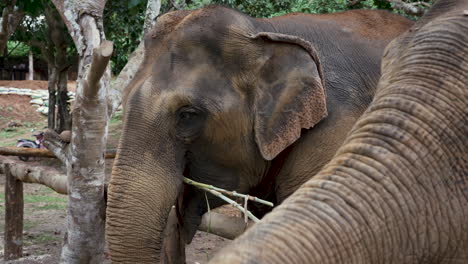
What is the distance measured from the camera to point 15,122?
21.8 meters

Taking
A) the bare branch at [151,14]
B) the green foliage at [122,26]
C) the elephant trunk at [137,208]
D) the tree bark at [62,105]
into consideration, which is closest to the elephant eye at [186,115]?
the elephant trunk at [137,208]

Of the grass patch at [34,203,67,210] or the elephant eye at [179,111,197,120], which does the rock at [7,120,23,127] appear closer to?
the grass patch at [34,203,67,210]

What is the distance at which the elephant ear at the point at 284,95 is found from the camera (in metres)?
4.05

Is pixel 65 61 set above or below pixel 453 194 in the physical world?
below

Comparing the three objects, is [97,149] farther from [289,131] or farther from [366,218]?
[366,218]

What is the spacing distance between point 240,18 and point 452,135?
9.03ft

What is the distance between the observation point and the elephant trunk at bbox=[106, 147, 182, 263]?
383 centimetres

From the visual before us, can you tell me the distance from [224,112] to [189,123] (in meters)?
0.20

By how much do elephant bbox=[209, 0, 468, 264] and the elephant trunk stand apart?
91.1 inches

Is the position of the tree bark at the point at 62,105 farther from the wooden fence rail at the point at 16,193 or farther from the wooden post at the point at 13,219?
the wooden post at the point at 13,219

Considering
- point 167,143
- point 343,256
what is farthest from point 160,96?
point 343,256

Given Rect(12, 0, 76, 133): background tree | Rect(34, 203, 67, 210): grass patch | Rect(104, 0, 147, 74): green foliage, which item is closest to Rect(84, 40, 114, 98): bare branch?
Rect(34, 203, 67, 210): grass patch

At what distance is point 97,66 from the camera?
4.30 metres

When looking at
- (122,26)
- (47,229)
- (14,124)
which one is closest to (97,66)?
(47,229)
